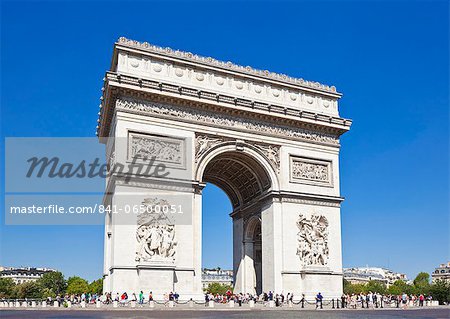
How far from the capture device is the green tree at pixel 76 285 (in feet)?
316

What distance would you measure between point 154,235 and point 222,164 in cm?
862

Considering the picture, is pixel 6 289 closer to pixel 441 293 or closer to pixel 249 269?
pixel 249 269

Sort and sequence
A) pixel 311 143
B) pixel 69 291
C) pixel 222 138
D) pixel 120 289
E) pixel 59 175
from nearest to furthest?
pixel 120 289
pixel 59 175
pixel 222 138
pixel 311 143
pixel 69 291

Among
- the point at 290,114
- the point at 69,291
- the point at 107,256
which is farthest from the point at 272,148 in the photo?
the point at 69,291

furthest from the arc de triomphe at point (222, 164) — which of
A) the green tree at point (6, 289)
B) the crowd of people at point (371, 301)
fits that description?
the green tree at point (6, 289)

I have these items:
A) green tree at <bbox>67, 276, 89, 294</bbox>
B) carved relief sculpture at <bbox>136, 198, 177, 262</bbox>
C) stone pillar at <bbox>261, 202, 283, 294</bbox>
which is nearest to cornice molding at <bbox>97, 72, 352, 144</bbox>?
stone pillar at <bbox>261, 202, 283, 294</bbox>

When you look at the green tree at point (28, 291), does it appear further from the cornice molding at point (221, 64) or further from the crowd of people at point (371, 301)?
the cornice molding at point (221, 64)

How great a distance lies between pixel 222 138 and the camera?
3288 cm

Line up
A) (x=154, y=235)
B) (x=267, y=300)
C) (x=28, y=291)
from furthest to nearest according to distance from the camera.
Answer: (x=28, y=291)
(x=267, y=300)
(x=154, y=235)

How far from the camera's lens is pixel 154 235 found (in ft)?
96.1

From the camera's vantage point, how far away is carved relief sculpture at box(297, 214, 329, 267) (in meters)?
33.4

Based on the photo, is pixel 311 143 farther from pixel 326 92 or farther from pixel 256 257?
pixel 256 257

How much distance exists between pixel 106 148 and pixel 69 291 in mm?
66703

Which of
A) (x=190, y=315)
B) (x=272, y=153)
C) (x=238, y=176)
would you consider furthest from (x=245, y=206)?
(x=190, y=315)
